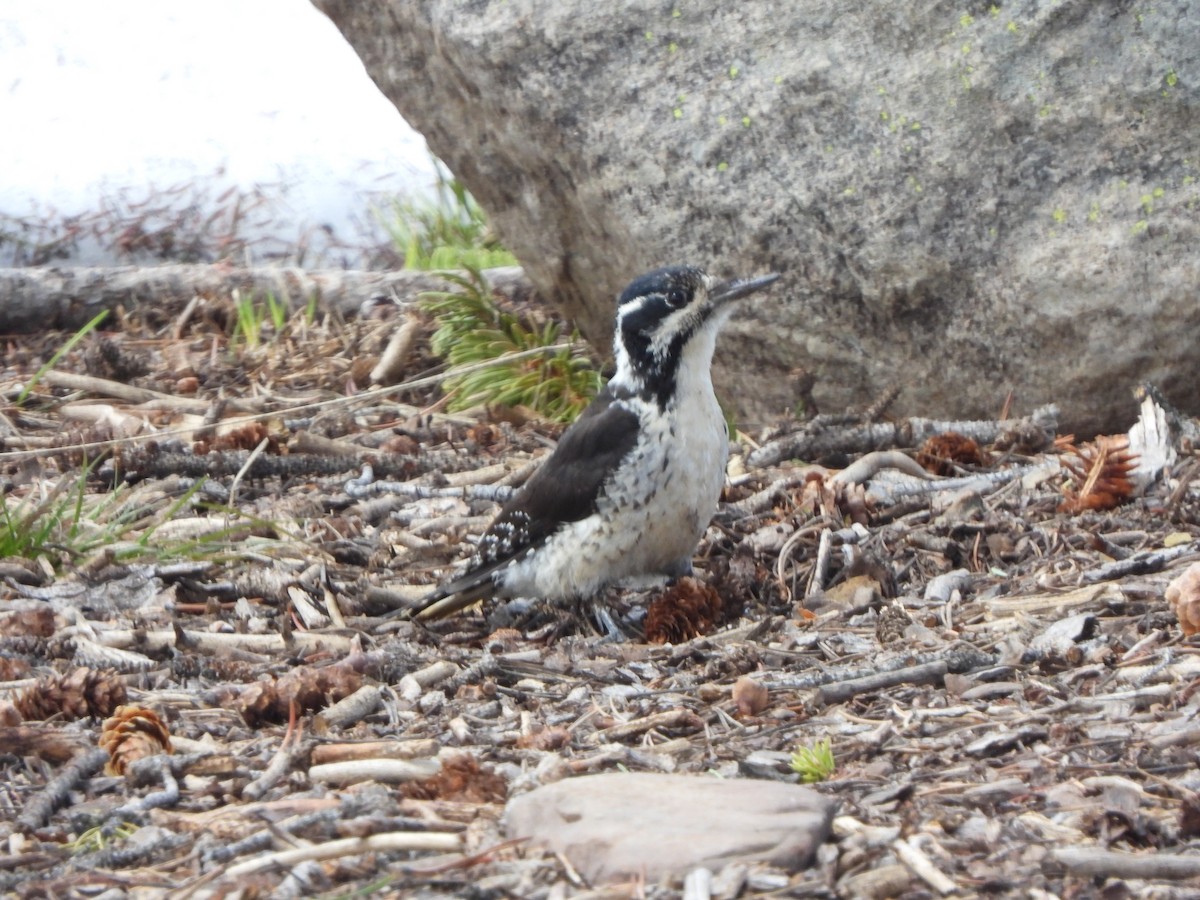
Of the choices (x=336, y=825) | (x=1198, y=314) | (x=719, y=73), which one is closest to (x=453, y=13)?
(x=719, y=73)

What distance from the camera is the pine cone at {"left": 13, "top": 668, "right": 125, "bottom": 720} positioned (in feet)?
11.5

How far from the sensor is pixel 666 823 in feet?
8.42

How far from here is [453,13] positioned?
20.2 ft

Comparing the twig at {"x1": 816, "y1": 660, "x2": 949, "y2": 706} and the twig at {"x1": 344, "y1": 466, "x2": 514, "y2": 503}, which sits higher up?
the twig at {"x1": 344, "y1": 466, "x2": 514, "y2": 503}

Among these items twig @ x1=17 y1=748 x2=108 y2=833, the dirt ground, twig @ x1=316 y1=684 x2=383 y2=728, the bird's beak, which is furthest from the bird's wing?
twig @ x1=17 y1=748 x2=108 y2=833

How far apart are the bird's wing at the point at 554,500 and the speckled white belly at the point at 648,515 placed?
39mm

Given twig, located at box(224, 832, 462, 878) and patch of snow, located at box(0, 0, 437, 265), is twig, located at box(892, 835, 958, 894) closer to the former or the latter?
twig, located at box(224, 832, 462, 878)

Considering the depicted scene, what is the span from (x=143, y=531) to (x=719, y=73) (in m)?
2.71

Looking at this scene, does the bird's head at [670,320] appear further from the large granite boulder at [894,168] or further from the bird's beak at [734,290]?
the large granite boulder at [894,168]

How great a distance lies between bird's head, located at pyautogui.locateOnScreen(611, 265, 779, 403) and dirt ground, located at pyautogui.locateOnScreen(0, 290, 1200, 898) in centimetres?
66

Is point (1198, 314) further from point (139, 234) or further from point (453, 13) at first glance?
point (139, 234)

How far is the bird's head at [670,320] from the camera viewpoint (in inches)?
202

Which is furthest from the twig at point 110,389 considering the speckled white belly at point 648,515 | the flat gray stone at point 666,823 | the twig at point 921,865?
the twig at point 921,865

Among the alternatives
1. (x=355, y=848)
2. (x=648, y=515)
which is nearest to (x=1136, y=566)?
(x=648, y=515)
